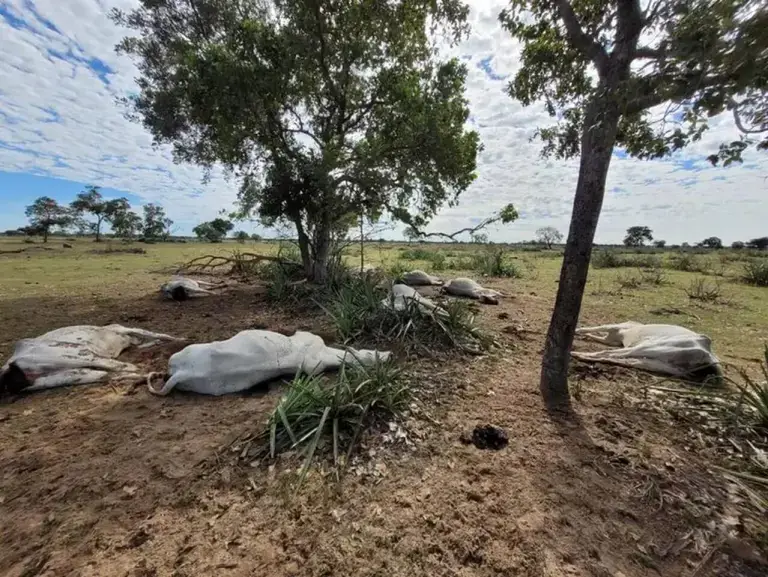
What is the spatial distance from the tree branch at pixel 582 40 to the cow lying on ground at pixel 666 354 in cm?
235

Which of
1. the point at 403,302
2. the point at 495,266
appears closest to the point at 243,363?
the point at 403,302

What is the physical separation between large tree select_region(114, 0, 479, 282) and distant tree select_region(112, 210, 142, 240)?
36.3 meters

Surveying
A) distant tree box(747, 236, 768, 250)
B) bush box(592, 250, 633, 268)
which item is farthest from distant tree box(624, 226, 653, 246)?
bush box(592, 250, 633, 268)

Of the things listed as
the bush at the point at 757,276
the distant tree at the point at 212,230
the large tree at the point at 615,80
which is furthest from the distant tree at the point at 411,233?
the distant tree at the point at 212,230

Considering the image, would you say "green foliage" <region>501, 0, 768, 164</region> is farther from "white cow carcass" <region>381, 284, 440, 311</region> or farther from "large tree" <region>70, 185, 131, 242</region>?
"large tree" <region>70, 185, 131, 242</region>

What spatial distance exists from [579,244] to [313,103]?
20.1ft

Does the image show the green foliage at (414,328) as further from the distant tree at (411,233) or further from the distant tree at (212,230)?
the distant tree at (212,230)

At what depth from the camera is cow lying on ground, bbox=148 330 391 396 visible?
2729 millimetres

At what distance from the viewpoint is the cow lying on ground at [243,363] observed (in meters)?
2.73

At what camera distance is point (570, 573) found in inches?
52.1

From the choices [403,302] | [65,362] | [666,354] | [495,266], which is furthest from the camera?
[495,266]

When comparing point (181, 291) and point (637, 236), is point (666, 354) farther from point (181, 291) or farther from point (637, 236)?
point (637, 236)

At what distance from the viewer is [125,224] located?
3769 cm

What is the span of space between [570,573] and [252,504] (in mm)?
1342
